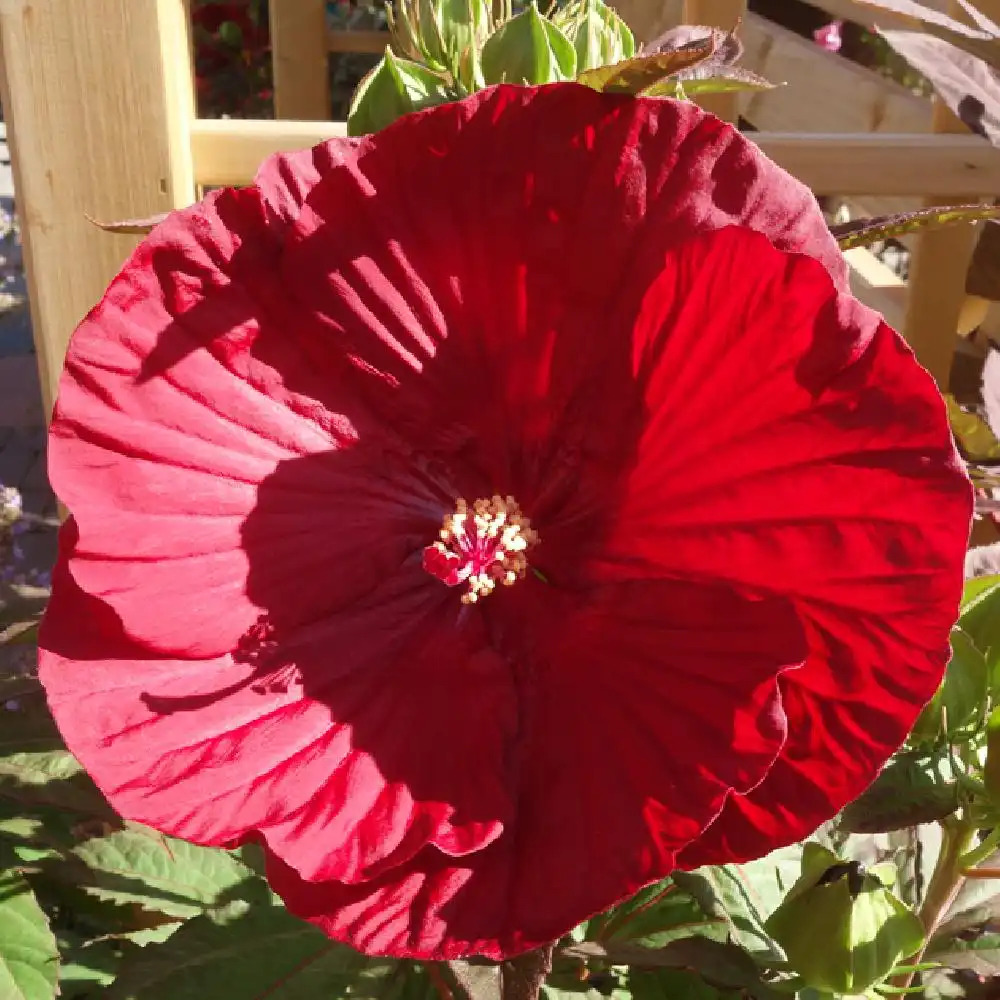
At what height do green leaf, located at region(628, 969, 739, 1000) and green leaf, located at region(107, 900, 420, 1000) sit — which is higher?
green leaf, located at region(107, 900, 420, 1000)

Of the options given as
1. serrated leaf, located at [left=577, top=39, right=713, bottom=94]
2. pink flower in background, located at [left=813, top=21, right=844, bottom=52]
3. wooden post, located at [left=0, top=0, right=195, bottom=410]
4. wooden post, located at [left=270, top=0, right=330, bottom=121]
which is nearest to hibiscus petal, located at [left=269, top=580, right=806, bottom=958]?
serrated leaf, located at [left=577, top=39, right=713, bottom=94]

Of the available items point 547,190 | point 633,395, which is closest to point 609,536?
point 633,395

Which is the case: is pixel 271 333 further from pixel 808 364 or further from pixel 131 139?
pixel 131 139

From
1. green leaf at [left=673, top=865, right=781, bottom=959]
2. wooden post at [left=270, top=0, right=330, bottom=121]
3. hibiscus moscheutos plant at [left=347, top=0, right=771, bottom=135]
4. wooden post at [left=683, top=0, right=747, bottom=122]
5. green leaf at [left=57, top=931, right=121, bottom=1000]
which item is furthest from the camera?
wooden post at [left=270, top=0, right=330, bottom=121]

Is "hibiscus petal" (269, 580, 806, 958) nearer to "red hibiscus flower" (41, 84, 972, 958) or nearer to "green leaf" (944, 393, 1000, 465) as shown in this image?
"red hibiscus flower" (41, 84, 972, 958)

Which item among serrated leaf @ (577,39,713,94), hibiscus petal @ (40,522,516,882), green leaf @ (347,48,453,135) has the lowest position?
hibiscus petal @ (40,522,516,882)

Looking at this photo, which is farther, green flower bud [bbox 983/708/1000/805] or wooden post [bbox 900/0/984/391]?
wooden post [bbox 900/0/984/391]

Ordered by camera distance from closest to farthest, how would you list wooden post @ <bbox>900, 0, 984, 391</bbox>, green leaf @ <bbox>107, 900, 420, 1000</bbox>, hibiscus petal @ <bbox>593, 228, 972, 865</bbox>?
hibiscus petal @ <bbox>593, 228, 972, 865</bbox> → green leaf @ <bbox>107, 900, 420, 1000</bbox> → wooden post @ <bbox>900, 0, 984, 391</bbox>

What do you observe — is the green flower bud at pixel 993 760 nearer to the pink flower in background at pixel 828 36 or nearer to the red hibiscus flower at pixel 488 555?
the red hibiscus flower at pixel 488 555
